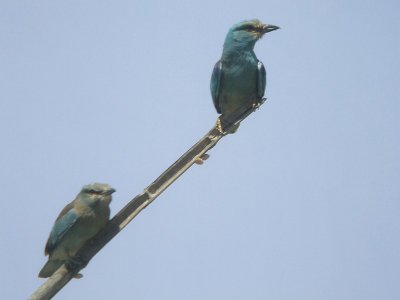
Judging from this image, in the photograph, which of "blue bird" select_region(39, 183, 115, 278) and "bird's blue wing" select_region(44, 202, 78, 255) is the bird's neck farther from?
"bird's blue wing" select_region(44, 202, 78, 255)

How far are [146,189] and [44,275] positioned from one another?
267cm

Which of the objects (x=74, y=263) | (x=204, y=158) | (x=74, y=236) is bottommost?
(x=74, y=263)

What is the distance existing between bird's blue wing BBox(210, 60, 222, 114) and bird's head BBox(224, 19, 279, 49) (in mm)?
393

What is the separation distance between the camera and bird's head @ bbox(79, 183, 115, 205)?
8070 millimetres

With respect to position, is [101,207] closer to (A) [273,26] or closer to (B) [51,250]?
(B) [51,250]

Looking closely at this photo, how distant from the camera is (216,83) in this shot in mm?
9227

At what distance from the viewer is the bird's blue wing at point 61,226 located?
8062 mm

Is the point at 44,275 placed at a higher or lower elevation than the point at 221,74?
lower

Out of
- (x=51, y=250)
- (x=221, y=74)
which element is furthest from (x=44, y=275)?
(x=221, y=74)

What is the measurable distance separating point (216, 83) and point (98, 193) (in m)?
2.33

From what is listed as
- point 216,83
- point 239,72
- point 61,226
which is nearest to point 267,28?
point 239,72

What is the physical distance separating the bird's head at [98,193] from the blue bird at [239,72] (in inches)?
75.0

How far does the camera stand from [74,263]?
674 centimetres

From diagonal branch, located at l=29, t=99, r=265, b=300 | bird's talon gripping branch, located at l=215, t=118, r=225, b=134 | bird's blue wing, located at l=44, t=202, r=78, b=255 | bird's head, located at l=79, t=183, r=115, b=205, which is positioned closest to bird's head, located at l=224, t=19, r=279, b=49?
bird's talon gripping branch, located at l=215, t=118, r=225, b=134
